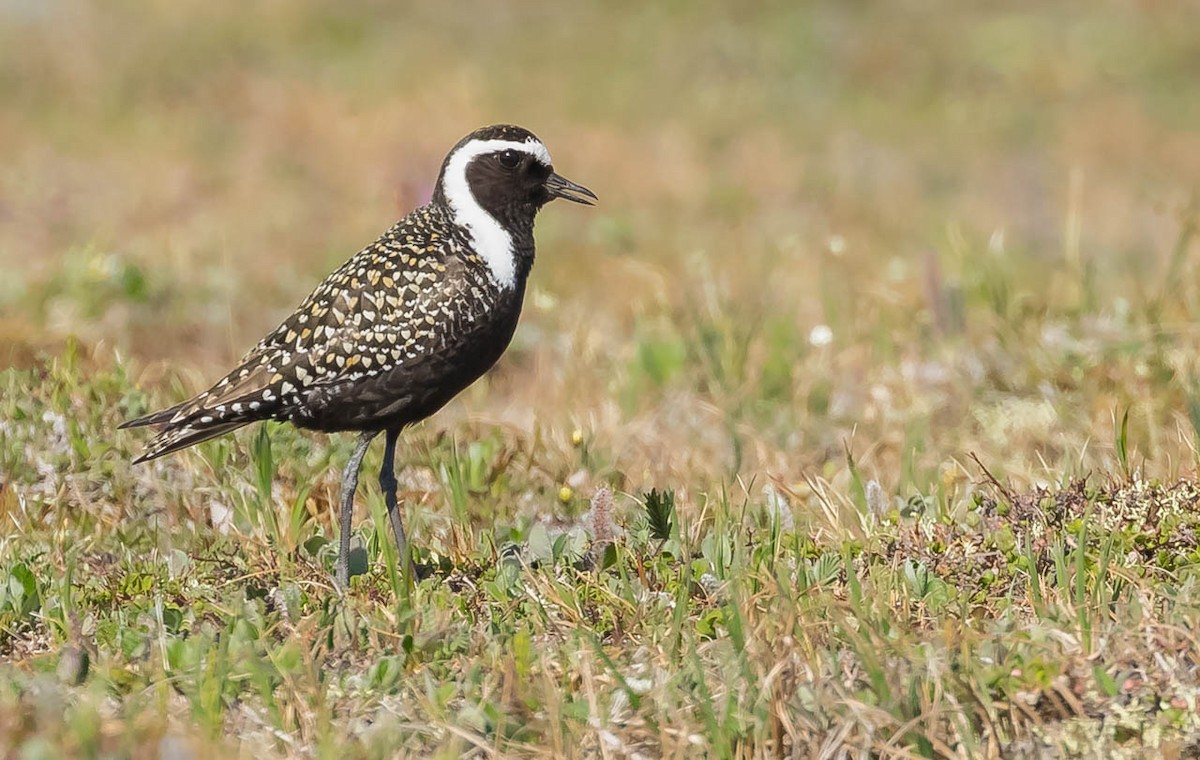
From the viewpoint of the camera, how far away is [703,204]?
1250 centimetres

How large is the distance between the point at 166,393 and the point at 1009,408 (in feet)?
12.7

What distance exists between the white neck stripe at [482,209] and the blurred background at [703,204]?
1.25 metres

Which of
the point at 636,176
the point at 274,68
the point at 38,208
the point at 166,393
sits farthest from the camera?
the point at 274,68

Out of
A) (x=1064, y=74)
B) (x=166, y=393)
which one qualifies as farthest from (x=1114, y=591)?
(x=1064, y=74)

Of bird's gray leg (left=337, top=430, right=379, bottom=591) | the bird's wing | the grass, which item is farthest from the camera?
the bird's wing

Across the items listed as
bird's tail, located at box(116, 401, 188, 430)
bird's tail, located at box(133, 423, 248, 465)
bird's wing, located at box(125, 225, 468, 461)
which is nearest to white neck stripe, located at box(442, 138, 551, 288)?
bird's wing, located at box(125, 225, 468, 461)

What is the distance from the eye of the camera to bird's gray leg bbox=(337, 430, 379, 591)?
484 cm

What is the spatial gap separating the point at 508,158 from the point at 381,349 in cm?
97

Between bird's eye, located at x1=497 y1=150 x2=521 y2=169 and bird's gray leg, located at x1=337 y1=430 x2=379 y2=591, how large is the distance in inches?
44.4

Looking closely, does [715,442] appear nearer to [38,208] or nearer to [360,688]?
[360,688]

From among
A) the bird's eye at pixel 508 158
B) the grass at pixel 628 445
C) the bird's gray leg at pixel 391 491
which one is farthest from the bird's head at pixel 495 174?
the grass at pixel 628 445

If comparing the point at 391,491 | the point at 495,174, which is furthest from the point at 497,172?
the point at 391,491

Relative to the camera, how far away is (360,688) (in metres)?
4.19

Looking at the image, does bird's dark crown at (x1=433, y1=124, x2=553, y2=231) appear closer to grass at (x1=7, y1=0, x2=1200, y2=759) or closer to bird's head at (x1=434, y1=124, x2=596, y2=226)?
bird's head at (x1=434, y1=124, x2=596, y2=226)
